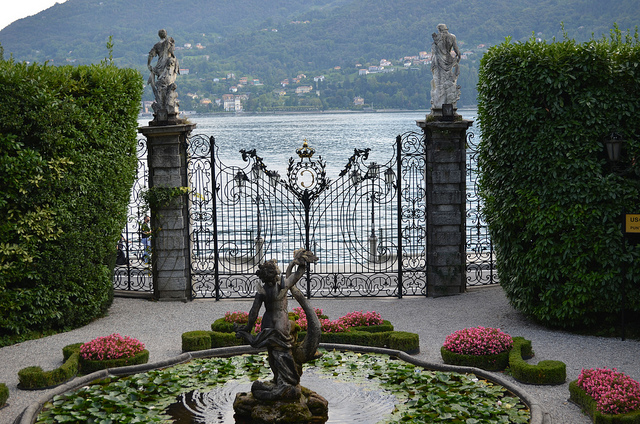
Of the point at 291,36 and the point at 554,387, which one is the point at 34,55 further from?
the point at 554,387

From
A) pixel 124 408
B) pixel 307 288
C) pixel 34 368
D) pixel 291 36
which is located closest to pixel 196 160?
pixel 307 288

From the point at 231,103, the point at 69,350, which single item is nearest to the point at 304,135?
the point at 231,103

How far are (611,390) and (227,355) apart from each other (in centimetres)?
614

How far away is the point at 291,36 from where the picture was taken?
59.5m

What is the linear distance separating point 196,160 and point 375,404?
912 cm

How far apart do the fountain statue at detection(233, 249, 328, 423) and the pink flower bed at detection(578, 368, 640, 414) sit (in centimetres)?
364

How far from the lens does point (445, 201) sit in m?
15.9

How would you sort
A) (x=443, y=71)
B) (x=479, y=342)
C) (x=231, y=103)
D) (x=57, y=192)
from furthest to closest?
(x=231, y=103), (x=443, y=71), (x=57, y=192), (x=479, y=342)

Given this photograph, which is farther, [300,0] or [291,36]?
[300,0]


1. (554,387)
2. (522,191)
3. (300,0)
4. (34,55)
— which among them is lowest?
(554,387)

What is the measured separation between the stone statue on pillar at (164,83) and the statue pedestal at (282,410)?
8.70 metres

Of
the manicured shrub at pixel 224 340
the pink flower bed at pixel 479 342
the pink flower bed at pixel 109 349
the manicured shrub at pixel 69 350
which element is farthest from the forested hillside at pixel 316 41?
the pink flower bed at pixel 109 349

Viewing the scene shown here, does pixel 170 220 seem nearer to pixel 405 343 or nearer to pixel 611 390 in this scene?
pixel 405 343

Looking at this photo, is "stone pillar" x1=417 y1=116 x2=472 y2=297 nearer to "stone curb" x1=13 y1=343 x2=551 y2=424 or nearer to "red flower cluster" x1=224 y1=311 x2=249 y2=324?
"stone curb" x1=13 y1=343 x2=551 y2=424
